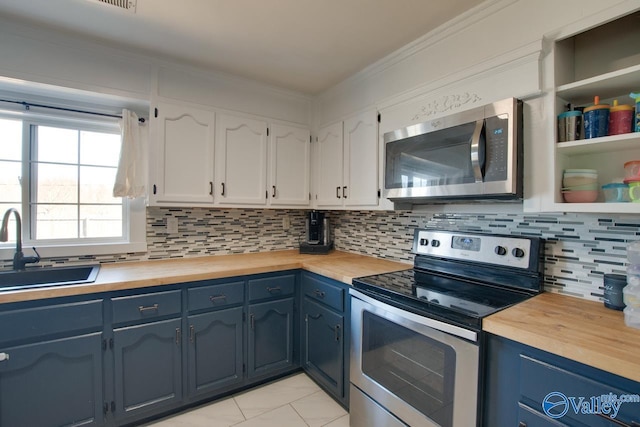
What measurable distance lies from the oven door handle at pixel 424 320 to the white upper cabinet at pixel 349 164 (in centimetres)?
71

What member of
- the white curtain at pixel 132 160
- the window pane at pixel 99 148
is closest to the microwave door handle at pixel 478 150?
the white curtain at pixel 132 160

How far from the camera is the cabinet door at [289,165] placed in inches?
98.0

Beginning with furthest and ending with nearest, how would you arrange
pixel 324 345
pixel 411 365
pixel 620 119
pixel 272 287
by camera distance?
pixel 272 287 < pixel 324 345 < pixel 411 365 < pixel 620 119

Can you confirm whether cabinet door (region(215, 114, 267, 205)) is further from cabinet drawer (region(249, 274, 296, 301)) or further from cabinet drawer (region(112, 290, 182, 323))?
cabinet drawer (region(112, 290, 182, 323))

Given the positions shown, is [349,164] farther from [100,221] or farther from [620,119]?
[100,221]

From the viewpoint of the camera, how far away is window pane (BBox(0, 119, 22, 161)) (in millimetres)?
1898

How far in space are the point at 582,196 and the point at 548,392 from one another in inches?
30.4

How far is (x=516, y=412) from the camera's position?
1045mm

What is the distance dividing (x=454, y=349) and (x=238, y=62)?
6.91ft

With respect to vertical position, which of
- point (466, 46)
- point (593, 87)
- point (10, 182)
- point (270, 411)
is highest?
point (466, 46)

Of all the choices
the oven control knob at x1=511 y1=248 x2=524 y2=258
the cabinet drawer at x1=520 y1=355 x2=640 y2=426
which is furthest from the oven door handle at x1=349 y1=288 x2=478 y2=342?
the oven control knob at x1=511 y1=248 x2=524 y2=258

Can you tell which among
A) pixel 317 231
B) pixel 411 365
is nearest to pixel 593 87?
pixel 411 365

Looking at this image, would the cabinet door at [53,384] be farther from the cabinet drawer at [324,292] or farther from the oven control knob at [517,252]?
the oven control knob at [517,252]

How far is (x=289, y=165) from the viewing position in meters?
2.57
